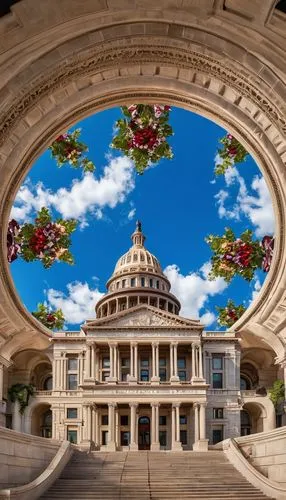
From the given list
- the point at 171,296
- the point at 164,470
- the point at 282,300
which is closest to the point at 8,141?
the point at 282,300

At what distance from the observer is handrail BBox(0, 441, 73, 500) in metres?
14.4

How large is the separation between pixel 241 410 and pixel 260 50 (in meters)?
62.9

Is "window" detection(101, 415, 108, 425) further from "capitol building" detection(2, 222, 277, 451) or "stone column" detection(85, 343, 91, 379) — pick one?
"stone column" detection(85, 343, 91, 379)

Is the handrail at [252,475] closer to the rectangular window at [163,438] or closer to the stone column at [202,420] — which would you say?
the stone column at [202,420]

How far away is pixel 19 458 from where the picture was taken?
52.8 ft

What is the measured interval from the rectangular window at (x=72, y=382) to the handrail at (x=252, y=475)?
37299 millimetres

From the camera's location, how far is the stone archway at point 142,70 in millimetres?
7137

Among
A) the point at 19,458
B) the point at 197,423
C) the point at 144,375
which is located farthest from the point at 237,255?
the point at 144,375

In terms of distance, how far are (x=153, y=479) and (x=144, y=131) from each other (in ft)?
63.3

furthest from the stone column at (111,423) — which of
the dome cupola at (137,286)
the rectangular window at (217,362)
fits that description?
the dome cupola at (137,286)

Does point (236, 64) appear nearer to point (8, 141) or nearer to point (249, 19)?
point (249, 19)

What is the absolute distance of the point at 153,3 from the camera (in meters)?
7.10

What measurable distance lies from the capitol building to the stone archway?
5126cm

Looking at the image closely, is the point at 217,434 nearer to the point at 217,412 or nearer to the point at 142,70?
the point at 217,412
